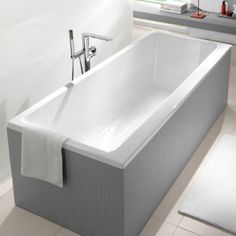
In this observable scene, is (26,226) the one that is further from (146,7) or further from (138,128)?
(146,7)

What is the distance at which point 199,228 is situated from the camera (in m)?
2.80

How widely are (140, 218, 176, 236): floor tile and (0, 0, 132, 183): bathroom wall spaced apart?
1.03 metres

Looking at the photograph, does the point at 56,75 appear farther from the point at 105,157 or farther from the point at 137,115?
the point at 105,157

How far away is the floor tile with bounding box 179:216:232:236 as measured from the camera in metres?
2.77

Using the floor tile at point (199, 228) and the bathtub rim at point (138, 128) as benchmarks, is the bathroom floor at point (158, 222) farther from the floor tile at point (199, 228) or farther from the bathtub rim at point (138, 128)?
the bathtub rim at point (138, 128)

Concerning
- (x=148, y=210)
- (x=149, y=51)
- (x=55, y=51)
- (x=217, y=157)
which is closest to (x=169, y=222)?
(x=148, y=210)

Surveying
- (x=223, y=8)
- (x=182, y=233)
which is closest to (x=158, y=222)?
(x=182, y=233)

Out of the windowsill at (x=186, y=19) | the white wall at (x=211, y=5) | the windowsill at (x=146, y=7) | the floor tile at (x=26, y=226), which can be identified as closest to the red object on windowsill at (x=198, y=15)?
the windowsill at (x=186, y=19)

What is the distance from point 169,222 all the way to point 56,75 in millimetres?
1364

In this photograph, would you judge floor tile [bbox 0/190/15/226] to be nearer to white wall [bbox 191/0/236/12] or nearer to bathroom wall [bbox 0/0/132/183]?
bathroom wall [bbox 0/0/132/183]

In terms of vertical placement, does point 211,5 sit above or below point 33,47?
below

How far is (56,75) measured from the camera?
3539mm

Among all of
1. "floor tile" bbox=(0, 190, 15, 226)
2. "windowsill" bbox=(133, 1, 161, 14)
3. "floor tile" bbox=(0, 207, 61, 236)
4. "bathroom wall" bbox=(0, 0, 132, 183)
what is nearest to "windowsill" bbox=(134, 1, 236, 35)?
"windowsill" bbox=(133, 1, 161, 14)

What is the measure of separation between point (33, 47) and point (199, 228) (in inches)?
60.8
